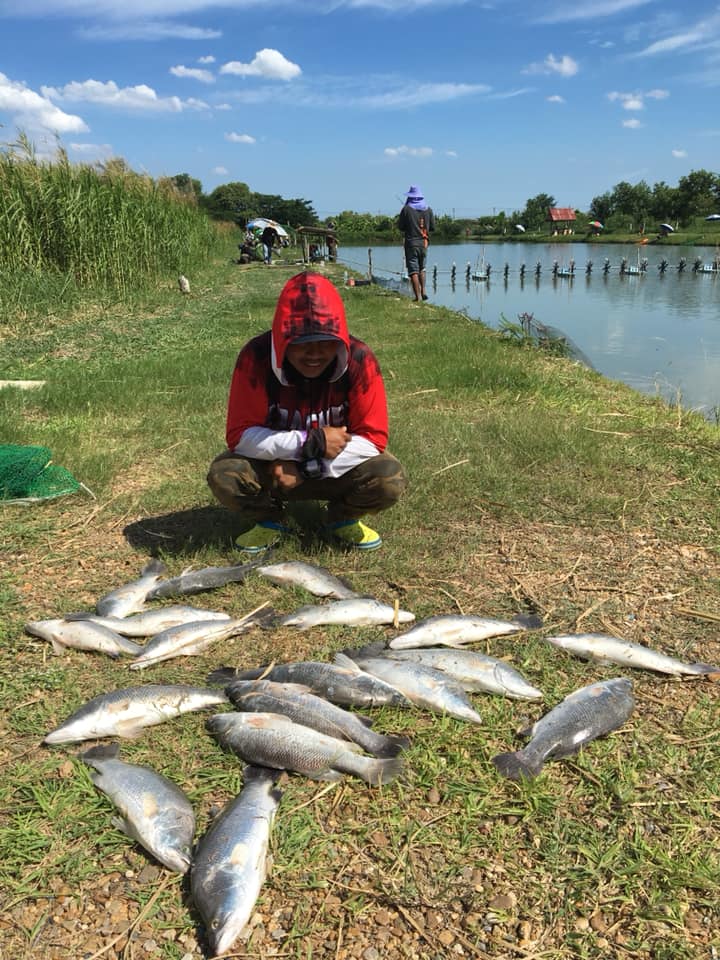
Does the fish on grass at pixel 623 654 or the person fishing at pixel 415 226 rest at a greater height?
the person fishing at pixel 415 226

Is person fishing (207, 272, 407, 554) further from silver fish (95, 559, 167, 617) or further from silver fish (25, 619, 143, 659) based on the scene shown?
silver fish (25, 619, 143, 659)

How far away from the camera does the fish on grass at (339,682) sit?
270cm

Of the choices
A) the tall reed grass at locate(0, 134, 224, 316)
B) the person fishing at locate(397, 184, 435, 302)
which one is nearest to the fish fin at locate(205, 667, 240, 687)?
the tall reed grass at locate(0, 134, 224, 316)

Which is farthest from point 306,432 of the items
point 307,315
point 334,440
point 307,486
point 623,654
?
point 623,654

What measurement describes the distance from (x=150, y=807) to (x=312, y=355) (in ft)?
7.16

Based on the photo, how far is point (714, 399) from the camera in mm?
10938

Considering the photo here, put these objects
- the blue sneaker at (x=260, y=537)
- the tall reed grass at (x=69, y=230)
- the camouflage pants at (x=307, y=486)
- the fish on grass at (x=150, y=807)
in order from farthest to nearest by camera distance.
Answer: the tall reed grass at (x=69, y=230), the blue sneaker at (x=260, y=537), the camouflage pants at (x=307, y=486), the fish on grass at (x=150, y=807)

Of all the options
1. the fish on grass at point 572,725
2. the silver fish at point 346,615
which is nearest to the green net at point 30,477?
the silver fish at point 346,615

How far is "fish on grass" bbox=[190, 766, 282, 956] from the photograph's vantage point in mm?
1821

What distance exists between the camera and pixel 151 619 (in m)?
3.28

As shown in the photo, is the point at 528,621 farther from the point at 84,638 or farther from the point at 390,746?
the point at 84,638

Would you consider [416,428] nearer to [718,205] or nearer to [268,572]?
[268,572]

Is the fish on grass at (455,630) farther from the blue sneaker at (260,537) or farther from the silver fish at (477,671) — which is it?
the blue sneaker at (260,537)

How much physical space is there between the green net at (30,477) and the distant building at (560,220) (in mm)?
98292
